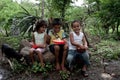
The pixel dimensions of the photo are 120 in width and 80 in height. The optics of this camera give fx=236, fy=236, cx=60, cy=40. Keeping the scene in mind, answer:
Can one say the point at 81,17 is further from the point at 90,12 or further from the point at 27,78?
the point at 27,78

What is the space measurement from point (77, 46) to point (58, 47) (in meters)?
0.43

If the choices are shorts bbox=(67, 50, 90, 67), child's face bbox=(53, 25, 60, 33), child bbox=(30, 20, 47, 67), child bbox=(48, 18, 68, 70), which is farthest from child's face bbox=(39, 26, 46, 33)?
shorts bbox=(67, 50, 90, 67)

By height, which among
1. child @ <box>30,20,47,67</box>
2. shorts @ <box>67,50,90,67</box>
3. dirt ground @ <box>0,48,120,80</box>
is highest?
child @ <box>30,20,47,67</box>

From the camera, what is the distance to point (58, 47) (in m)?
5.36

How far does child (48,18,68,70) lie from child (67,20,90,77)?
0.16 meters

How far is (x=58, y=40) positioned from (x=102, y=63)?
59.5 inches

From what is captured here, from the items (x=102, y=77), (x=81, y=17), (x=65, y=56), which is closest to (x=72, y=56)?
(x=65, y=56)

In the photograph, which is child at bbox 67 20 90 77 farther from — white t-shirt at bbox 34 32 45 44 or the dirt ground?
white t-shirt at bbox 34 32 45 44

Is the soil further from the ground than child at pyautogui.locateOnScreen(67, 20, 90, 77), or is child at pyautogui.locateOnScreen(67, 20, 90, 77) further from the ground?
child at pyautogui.locateOnScreen(67, 20, 90, 77)

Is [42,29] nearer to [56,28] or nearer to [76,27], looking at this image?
[56,28]

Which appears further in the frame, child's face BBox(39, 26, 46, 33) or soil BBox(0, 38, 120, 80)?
child's face BBox(39, 26, 46, 33)

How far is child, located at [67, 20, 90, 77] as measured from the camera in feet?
17.7

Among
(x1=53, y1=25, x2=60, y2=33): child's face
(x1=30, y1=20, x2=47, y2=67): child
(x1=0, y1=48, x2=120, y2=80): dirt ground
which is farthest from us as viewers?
(x1=30, y1=20, x2=47, y2=67): child

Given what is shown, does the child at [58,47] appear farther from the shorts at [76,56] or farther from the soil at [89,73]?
the soil at [89,73]
